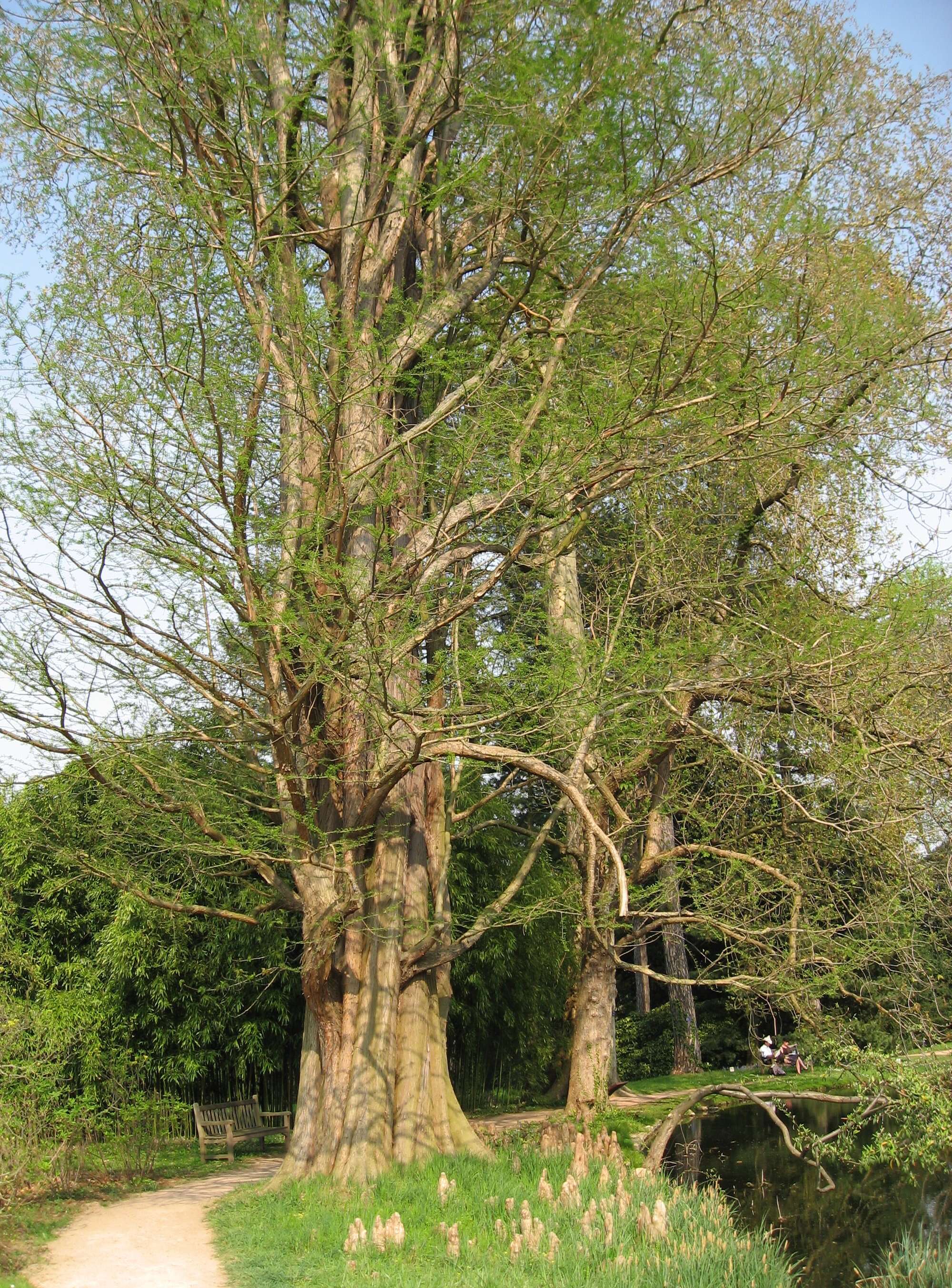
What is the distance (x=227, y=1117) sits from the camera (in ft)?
33.1

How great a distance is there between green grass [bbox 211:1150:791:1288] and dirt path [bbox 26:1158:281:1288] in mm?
163

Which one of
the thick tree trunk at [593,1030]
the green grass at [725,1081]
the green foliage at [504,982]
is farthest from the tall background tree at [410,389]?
the green grass at [725,1081]

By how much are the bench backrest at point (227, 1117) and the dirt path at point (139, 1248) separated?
5.00ft

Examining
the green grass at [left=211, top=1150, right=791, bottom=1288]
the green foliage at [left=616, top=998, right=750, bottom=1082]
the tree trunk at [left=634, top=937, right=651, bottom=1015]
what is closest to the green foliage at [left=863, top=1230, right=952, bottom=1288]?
the green grass at [left=211, top=1150, right=791, bottom=1288]

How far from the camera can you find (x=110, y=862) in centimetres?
826

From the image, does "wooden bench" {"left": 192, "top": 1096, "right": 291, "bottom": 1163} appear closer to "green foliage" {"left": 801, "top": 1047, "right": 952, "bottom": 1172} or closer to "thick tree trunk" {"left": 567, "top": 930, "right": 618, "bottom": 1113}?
"thick tree trunk" {"left": 567, "top": 930, "right": 618, "bottom": 1113}

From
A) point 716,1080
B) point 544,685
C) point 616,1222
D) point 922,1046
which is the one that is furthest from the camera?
point 716,1080

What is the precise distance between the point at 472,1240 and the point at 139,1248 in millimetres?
2085

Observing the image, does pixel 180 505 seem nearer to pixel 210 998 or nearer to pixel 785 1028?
pixel 210 998

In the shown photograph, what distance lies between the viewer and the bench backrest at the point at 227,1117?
987 cm

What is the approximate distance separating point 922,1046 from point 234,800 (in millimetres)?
5399

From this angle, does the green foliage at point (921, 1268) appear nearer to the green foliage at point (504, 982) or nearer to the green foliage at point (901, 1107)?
the green foliage at point (901, 1107)

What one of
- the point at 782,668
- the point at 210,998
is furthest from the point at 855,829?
the point at 210,998

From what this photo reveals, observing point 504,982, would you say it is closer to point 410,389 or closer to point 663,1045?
point 663,1045
